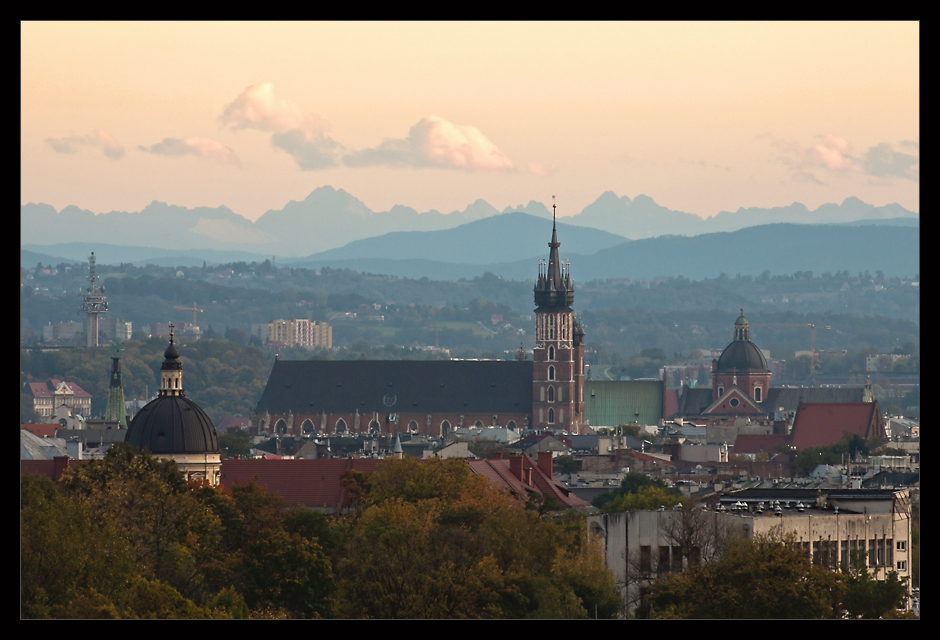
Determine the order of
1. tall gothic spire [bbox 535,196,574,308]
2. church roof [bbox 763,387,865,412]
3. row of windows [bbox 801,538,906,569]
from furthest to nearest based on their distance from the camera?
church roof [bbox 763,387,865,412], tall gothic spire [bbox 535,196,574,308], row of windows [bbox 801,538,906,569]

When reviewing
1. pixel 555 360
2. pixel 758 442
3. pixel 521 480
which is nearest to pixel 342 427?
pixel 555 360

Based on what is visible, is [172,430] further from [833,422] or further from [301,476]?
[833,422]

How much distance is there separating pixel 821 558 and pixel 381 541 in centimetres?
1057

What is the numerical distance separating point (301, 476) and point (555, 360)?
3244 inches

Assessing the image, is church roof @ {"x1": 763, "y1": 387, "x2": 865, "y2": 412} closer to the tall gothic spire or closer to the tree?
the tall gothic spire

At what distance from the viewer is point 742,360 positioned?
545 feet

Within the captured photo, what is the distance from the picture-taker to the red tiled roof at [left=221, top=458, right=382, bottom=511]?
66062 mm

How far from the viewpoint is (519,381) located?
154375 mm

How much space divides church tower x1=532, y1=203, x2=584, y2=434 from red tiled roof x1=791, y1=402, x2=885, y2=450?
19285 mm

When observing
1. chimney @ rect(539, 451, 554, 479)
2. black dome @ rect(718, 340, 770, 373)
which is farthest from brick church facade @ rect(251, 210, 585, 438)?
chimney @ rect(539, 451, 554, 479)
